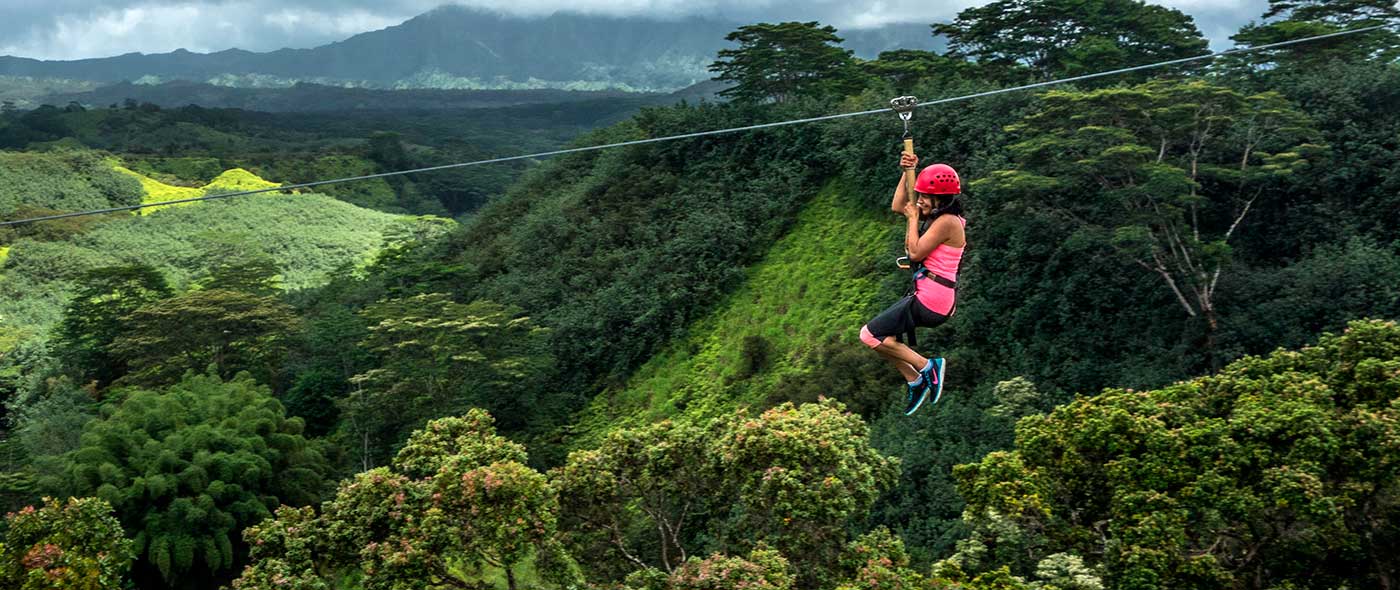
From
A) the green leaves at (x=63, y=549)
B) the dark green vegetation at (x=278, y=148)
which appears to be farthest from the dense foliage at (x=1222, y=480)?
the dark green vegetation at (x=278, y=148)

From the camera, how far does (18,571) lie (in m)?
10.7

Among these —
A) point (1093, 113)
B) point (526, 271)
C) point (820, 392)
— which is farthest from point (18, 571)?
point (526, 271)

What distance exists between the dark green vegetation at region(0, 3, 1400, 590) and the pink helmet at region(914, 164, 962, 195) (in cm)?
533

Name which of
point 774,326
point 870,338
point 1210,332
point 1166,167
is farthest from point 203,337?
point 870,338

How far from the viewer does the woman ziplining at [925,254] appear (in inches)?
223

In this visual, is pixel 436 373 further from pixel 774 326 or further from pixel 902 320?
pixel 902 320

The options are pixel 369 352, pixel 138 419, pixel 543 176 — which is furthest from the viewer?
pixel 543 176

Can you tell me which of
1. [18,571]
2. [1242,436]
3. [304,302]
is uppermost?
[1242,436]

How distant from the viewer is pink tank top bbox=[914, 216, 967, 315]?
5.78 meters

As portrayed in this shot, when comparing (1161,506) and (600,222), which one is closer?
(1161,506)

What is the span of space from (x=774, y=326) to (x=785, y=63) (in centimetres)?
1207

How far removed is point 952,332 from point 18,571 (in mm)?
17205

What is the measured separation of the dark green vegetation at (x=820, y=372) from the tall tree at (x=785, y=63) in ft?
1.75

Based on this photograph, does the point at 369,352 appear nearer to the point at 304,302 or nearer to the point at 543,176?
the point at 304,302
